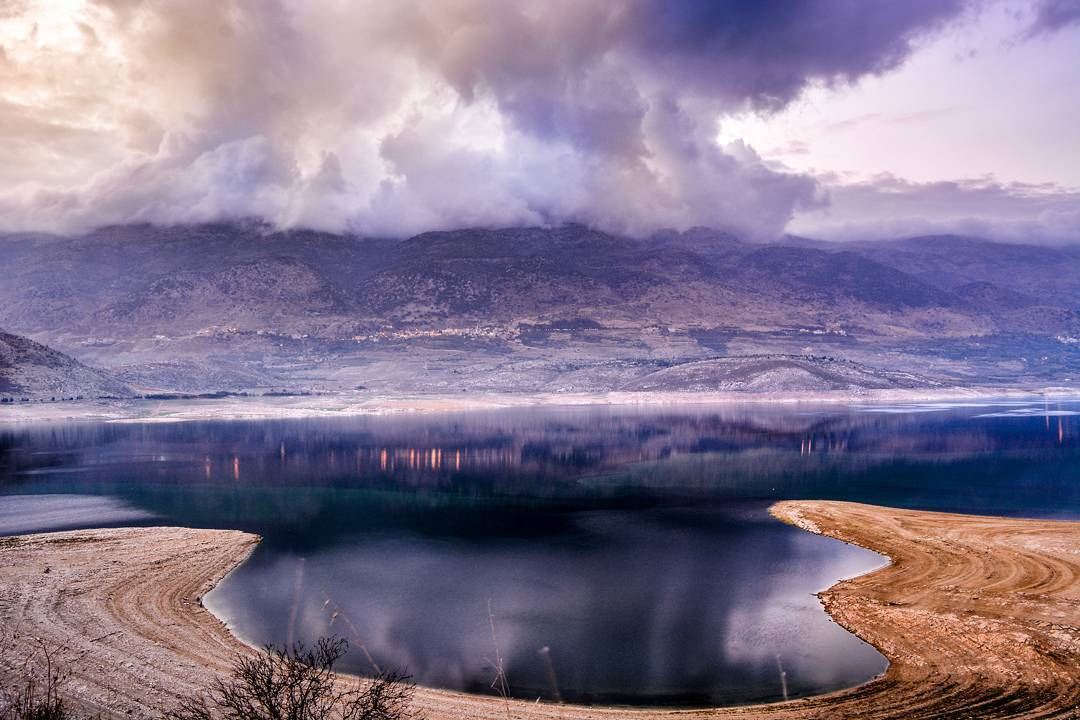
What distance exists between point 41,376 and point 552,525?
12959cm

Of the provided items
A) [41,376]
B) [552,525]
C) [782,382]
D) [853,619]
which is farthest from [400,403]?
[853,619]

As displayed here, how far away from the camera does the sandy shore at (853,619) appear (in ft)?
70.9

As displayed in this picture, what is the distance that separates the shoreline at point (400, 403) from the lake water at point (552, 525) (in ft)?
82.1

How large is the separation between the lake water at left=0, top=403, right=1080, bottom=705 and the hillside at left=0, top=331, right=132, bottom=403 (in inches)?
1302

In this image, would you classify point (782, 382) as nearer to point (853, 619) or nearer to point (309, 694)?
point (853, 619)

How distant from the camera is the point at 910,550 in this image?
38781 millimetres

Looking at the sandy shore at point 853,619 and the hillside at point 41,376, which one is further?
the hillside at point 41,376

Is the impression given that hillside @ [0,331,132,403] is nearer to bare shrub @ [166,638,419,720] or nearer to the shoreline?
the shoreline

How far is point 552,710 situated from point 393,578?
15437mm

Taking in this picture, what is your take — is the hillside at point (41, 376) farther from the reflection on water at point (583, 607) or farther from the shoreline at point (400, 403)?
the reflection on water at point (583, 607)

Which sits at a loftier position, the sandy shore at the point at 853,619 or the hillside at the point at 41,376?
the hillside at the point at 41,376

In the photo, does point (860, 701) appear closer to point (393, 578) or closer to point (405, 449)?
point (393, 578)

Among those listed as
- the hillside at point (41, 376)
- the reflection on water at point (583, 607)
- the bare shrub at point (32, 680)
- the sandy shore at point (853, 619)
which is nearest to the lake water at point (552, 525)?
the reflection on water at point (583, 607)

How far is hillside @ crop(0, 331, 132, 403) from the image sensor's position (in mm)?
138875
